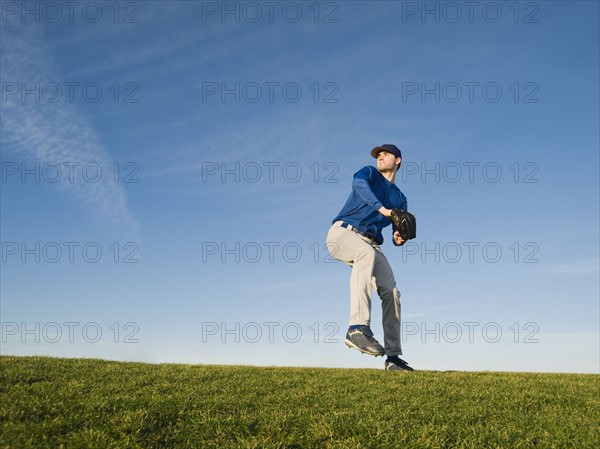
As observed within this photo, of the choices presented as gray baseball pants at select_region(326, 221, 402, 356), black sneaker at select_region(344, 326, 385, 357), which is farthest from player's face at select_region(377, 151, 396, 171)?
black sneaker at select_region(344, 326, 385, 357)

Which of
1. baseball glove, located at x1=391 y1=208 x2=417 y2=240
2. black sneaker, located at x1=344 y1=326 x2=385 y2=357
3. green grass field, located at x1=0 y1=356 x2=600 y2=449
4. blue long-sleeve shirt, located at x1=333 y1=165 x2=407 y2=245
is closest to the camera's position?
green grass field, located at x1=0 y1=356 x2=600 y2=449

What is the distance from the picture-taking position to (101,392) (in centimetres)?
638

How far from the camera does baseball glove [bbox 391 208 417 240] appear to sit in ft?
30.5

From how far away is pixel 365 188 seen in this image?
9.31m

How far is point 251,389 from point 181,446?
2042mm

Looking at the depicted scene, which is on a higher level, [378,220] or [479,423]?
[378,220]

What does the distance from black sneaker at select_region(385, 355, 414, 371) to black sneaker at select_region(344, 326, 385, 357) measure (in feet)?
2.57

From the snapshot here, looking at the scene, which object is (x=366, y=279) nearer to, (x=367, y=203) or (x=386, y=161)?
(x=367, y=203)

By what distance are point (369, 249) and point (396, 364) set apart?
6.80ft

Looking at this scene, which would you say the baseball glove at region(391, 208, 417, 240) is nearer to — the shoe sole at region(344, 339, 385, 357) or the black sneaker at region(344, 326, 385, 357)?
the black sneaker at region(344, 326, 385, 357)

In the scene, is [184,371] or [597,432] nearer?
[597,432]

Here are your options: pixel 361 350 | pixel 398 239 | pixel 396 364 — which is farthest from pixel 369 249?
pixel 396 364

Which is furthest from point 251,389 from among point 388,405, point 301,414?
point 388,405

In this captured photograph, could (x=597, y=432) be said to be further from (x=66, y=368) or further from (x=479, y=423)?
(x=66, y=368)
